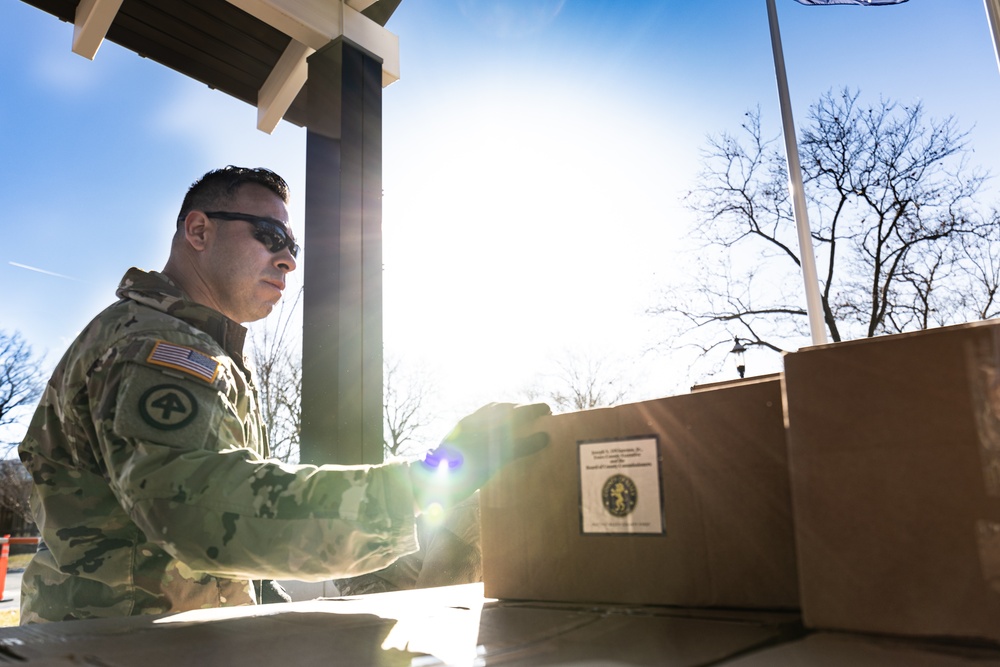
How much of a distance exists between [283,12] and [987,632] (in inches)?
100

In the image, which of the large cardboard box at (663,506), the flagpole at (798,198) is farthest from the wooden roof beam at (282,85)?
the flagpole at (798,198)

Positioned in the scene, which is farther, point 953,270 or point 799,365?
point 953,270

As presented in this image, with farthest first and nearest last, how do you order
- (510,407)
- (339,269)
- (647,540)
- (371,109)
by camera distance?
1. (371,109)
2. (339,269)
3. (510,407)
4. (647,540)

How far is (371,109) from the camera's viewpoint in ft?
7.97

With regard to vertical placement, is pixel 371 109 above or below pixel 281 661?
above

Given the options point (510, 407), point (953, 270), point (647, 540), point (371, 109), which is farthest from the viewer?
point (953, 270)

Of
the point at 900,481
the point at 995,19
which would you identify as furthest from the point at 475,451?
the point at 995,19

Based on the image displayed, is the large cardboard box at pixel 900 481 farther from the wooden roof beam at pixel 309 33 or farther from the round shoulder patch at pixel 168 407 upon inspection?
the wooden roof beam at pixel 309 33

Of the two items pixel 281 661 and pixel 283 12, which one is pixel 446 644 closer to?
pixel 281 661

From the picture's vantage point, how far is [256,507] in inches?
39.1

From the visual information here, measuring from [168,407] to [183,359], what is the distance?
100 mm

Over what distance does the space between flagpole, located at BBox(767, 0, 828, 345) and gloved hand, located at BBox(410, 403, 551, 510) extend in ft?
10.8

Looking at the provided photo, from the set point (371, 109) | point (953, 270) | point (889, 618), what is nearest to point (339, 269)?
A: point (371, 109)

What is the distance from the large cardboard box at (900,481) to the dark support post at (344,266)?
1.66 meters
